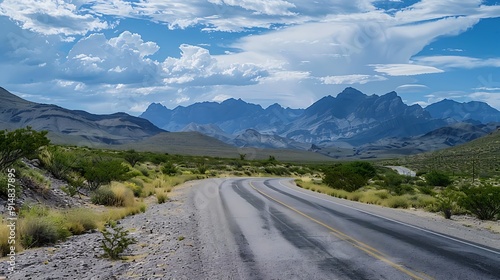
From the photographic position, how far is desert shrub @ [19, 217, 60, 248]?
12.1 m

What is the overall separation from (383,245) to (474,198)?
30.4 ft

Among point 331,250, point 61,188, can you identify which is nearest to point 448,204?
point 331,250

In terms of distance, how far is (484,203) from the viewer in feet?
63.2

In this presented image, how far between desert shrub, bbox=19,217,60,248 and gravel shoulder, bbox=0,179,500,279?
353mm

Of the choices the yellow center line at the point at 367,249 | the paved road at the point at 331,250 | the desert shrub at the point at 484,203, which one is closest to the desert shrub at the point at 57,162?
the paved road at the point at 331,250

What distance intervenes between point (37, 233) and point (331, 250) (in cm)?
764

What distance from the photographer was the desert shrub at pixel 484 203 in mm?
19047

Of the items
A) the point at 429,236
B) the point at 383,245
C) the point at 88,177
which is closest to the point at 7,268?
the point at 383,245

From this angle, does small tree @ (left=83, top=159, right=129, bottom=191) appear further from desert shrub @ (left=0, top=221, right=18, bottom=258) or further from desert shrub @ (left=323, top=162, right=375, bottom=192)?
desert shrub @ (left=323, top=162, right=375, bottom=192)

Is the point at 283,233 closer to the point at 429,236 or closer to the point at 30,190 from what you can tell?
the point at 429,236

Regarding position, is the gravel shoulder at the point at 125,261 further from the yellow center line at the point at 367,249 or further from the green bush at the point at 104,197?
the green bush at the point at 104,197

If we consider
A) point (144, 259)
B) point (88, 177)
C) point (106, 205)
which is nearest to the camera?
point (144, 259)

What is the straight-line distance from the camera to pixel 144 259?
36.6 feet

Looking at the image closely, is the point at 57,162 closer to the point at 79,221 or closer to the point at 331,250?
the point at 79,221
